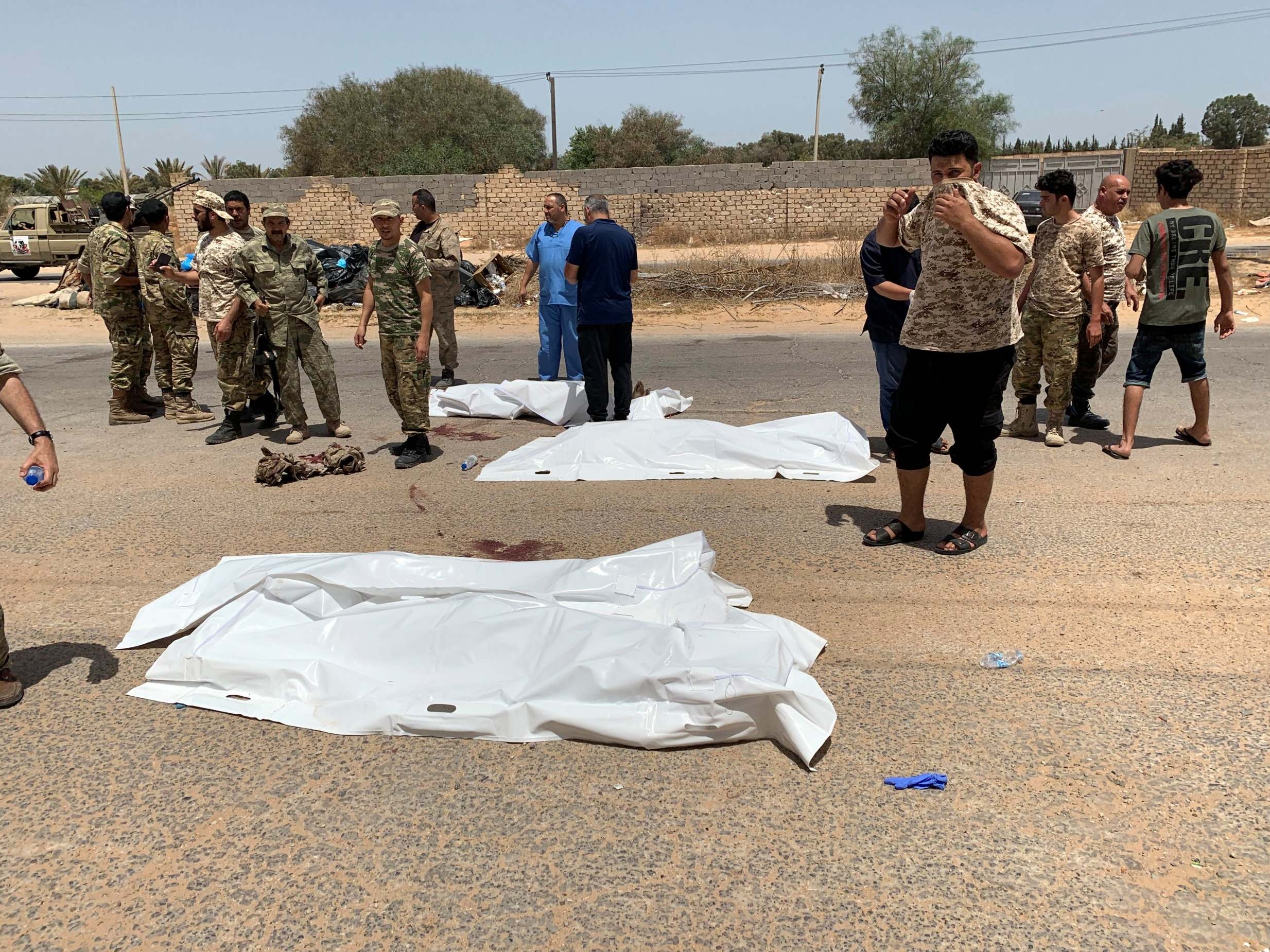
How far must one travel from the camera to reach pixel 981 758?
9.41 feet

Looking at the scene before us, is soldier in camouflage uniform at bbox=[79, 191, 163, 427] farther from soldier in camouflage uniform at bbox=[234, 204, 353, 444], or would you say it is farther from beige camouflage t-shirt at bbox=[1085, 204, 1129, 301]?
beige camouflage t-shirt at bbox=[1085, 204, 1129, 301]

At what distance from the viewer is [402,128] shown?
43.3 meters

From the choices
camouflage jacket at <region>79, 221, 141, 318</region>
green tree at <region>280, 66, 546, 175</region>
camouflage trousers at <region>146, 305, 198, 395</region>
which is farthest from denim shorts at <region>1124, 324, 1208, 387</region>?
green tree at <region>280, 66, 546, 175</region>

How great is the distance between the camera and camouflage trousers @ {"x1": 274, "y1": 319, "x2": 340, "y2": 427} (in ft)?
23.2

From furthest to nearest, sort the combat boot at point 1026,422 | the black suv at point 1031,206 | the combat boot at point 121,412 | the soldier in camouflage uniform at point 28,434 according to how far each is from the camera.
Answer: the black suv at point 1031,206 < the combat boot at point 121,412 < the combat boot at point 1026,422 < the soldier in camouflage uniform at point 28,434

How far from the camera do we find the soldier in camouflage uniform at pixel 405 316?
6.47 m

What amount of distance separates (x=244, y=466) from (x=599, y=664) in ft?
15.0

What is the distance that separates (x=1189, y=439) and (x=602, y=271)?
449 centimetres

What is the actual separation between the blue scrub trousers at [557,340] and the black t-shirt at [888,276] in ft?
11.8

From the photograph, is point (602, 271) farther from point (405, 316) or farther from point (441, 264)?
point (441, 264)

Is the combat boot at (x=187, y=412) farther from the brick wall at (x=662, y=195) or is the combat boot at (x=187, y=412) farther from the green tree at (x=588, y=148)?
the green tree at (x=588, y=148)

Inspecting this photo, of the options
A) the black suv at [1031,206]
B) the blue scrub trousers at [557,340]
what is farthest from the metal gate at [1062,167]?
the blue scrub trousers at [557,340]

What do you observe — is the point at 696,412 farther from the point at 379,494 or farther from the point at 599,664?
the point at 599,664

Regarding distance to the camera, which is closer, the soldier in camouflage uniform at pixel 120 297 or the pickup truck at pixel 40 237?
the soldier in camouflage uniform at pixel 120 297
